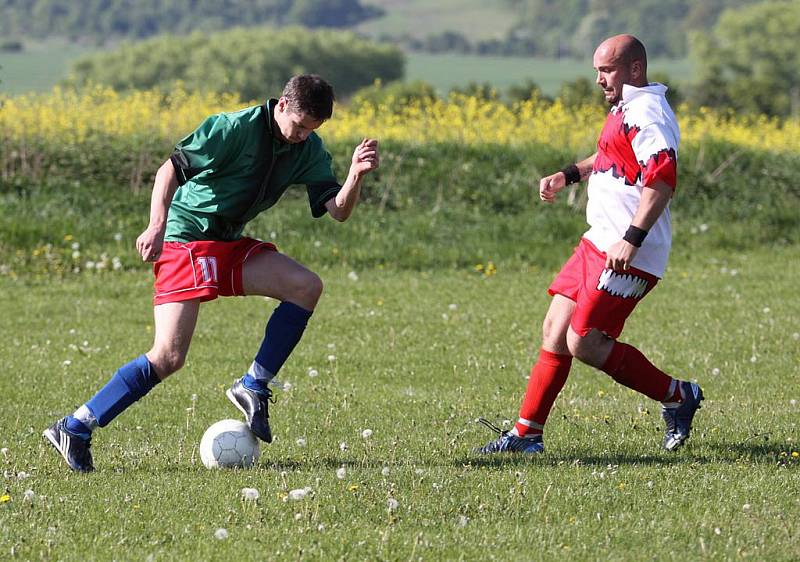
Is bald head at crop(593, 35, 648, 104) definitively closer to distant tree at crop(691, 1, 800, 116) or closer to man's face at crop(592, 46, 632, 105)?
man's face at crop(592, 46, 632, 105)

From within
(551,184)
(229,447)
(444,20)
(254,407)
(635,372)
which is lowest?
(229,447)

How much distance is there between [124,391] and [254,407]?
655 millimetres

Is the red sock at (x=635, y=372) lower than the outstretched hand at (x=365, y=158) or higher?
lower

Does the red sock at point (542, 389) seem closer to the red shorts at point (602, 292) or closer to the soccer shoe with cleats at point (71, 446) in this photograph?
the red shorts at point (602, 292)

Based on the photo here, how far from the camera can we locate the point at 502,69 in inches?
5295

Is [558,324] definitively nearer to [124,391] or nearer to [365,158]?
[365,158]

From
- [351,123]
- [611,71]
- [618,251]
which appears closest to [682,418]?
[618,251]

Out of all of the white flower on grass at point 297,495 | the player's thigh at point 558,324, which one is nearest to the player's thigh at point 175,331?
the white flower on grass at point 297,495

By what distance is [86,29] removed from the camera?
159875 mm

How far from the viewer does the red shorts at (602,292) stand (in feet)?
21.1

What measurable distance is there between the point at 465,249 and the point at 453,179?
269cm

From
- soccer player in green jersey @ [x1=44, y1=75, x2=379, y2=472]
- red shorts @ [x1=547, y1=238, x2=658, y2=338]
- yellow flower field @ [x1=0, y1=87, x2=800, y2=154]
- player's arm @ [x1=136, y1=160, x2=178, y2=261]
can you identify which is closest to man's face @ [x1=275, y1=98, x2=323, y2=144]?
soccer player in green jersey @ [x1=44, y1=75, x2=379, y2=472]

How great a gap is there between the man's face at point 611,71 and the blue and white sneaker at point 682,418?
1772 millimetres

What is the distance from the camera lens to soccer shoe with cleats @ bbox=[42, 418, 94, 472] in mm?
6367
